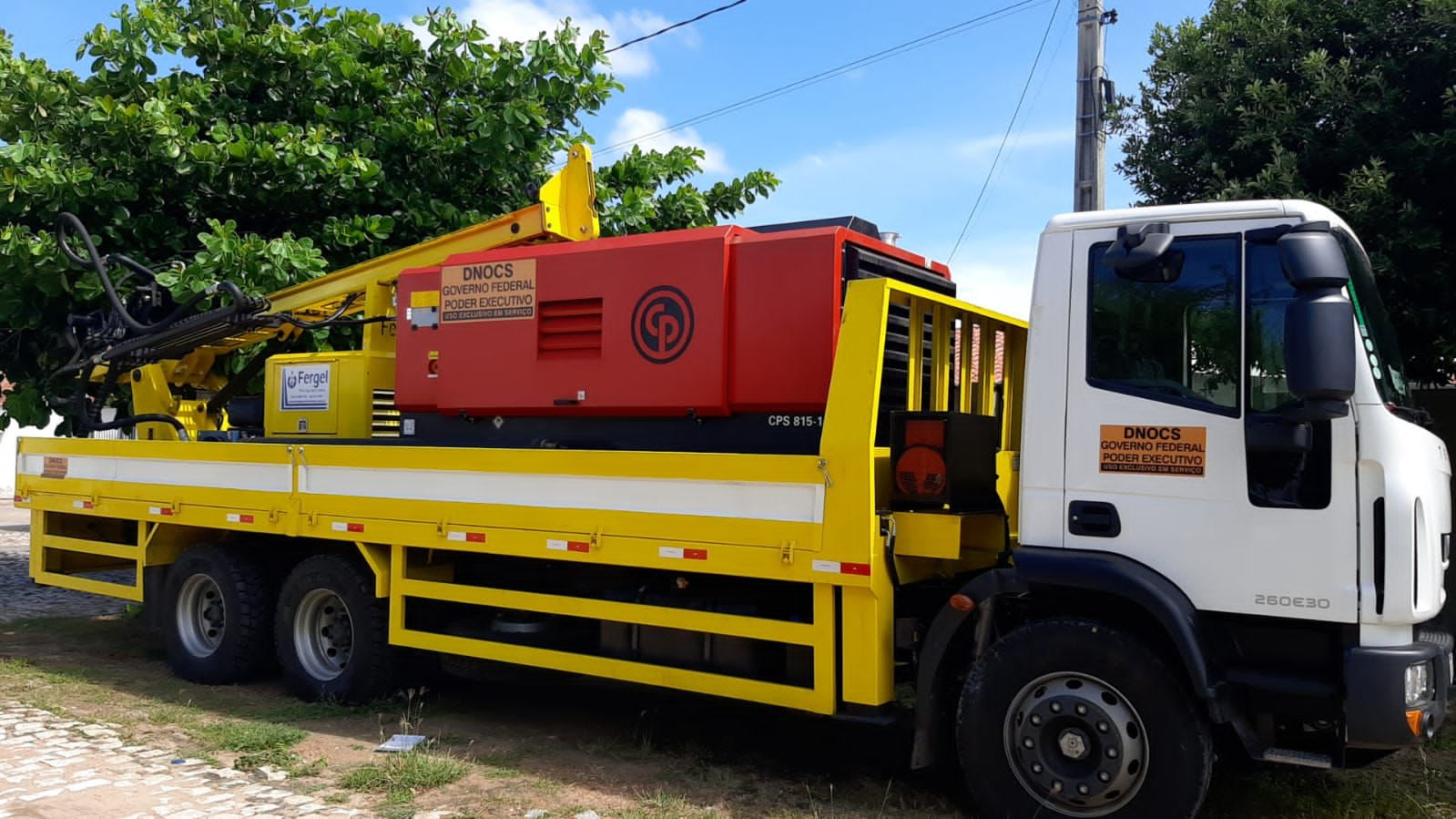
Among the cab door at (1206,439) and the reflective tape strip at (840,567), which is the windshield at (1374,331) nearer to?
the cab door at (1206,439)

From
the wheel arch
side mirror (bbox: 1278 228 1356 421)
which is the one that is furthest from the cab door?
side mirror (bbox: 1278 228 1356 421)

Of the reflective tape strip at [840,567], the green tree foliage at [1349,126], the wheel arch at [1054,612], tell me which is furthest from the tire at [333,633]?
the green tree foliage at [1349,126]

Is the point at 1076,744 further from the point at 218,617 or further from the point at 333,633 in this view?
the point at 218,617

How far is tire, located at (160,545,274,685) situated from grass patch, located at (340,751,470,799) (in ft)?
7.43

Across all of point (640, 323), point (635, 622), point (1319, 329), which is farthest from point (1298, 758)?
point (640, 323)

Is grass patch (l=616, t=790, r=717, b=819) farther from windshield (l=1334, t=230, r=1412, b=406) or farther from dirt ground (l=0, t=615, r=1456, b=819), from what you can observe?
windshield (l=1334, t=230, r=1412, b=406)

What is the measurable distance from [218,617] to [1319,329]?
6.94 metres

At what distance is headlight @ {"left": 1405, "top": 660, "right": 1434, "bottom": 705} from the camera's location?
391 cm

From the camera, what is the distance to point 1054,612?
4648 millimetres

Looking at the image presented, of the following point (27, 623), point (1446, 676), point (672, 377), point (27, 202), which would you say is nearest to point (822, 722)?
point (672, 377)

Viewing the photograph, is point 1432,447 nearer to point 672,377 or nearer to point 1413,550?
point 1413,550

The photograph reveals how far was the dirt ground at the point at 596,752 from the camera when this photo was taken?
4.99m

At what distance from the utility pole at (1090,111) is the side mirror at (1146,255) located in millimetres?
5570

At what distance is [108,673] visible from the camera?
25.7 feet
